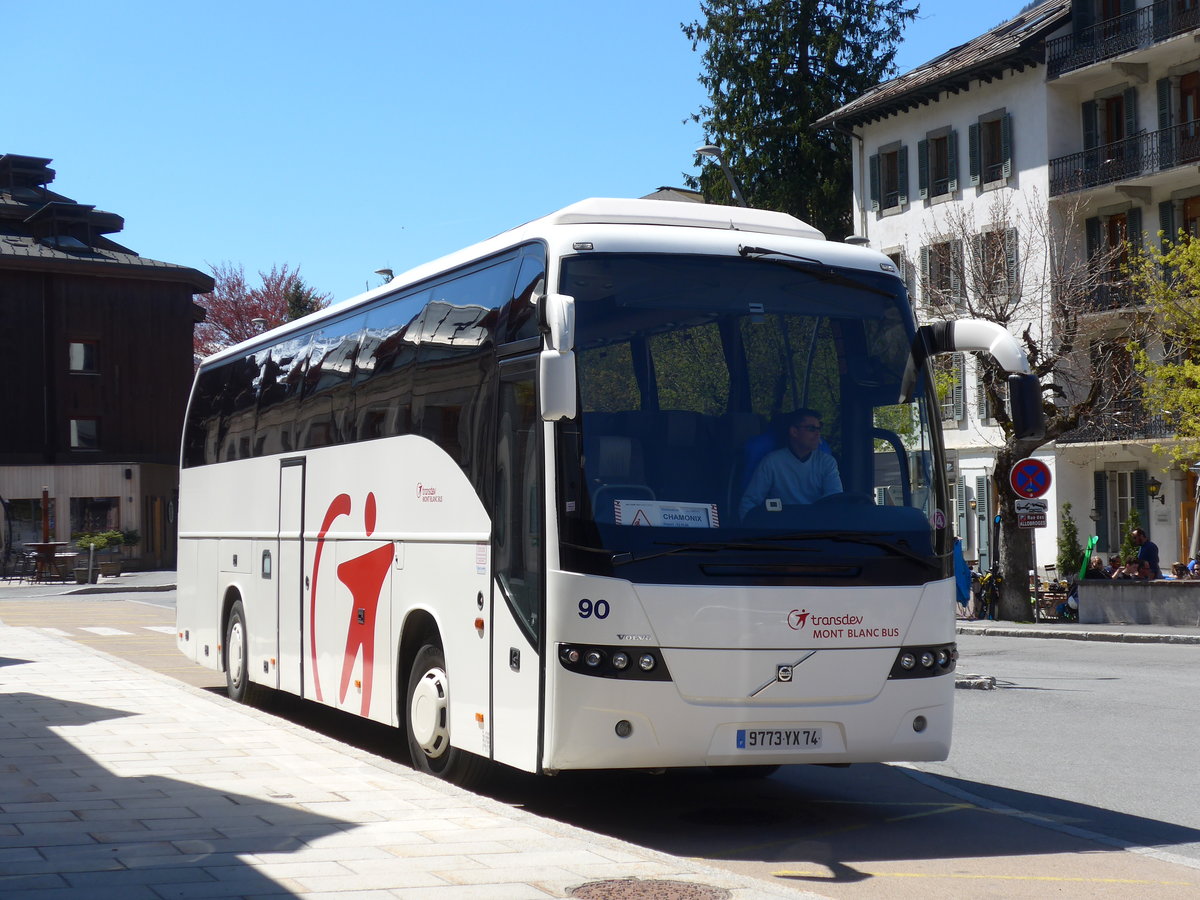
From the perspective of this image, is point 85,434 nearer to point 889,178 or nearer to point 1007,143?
point 889,178

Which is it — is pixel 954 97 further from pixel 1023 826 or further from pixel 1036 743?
pixel 1023 826

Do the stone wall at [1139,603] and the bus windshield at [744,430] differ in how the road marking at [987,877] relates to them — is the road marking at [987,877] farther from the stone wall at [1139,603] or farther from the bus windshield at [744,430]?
the stone wall at [1139,603]

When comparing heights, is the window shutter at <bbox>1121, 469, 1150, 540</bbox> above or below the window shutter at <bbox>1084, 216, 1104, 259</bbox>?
below

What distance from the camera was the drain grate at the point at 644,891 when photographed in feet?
20.9

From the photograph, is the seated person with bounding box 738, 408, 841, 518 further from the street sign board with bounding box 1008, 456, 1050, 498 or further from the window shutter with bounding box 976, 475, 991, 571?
the window shutter with bounding box 976, 475, 991, 571

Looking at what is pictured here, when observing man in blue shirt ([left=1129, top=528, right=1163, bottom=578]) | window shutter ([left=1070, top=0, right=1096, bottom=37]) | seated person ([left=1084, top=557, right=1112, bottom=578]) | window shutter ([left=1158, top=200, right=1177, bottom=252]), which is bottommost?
seated person ([left=1084, top=557, right=1112, bottom=578])

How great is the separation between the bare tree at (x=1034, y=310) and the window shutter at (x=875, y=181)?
16.1 feet

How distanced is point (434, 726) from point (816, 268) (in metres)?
3.75

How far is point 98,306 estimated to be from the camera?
205 feet

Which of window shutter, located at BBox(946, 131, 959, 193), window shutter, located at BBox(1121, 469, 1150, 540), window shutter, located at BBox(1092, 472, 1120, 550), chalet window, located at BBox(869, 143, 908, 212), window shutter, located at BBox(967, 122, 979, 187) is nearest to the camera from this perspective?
window shutter, located at BBox(1121, 469, 1150, 540)

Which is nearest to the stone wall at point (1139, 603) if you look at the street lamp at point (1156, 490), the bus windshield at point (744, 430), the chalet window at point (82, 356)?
the street lamp at point (1156, 490)

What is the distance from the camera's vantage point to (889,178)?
173 ft

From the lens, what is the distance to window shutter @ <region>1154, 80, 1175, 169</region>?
4291 centimetres

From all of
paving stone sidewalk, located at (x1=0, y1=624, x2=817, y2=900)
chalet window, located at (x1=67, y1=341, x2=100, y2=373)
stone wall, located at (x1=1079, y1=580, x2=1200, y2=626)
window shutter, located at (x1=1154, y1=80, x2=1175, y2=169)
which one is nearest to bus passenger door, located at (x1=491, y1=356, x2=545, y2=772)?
paving stone sidewalk, located at (x1=0, y1=624, x2=817, y2=900)
